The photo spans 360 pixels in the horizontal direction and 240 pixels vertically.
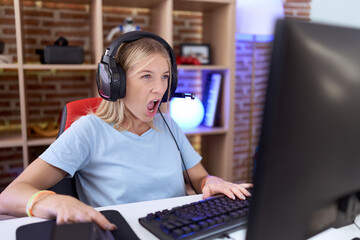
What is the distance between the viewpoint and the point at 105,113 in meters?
1.25

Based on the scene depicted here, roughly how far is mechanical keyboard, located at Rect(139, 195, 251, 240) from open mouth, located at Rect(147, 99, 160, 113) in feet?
1.67

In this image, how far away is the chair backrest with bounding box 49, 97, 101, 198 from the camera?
1.14m

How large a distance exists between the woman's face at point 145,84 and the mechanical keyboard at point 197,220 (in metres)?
0.49

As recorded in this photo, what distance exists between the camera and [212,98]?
2391mm

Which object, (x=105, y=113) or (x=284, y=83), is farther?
(x=105, y=113)

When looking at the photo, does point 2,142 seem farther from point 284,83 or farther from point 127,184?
point 284,83

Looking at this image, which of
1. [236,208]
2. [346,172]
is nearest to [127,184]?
[236,208]

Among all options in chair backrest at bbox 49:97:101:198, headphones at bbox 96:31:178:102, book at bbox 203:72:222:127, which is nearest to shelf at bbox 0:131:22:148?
chair backrest at bbox 49:97:101:198

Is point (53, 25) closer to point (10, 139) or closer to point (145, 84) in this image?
point (10, 139)

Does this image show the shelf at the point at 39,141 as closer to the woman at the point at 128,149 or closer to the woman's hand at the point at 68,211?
the woman at the point at 128,149

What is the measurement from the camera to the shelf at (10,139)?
187cm

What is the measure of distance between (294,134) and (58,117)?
2.22m

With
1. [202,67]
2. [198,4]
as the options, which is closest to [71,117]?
[202,67]

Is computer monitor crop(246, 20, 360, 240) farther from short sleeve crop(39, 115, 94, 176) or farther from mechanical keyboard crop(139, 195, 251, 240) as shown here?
short sleeve crop(39, 115, 94, 176)
